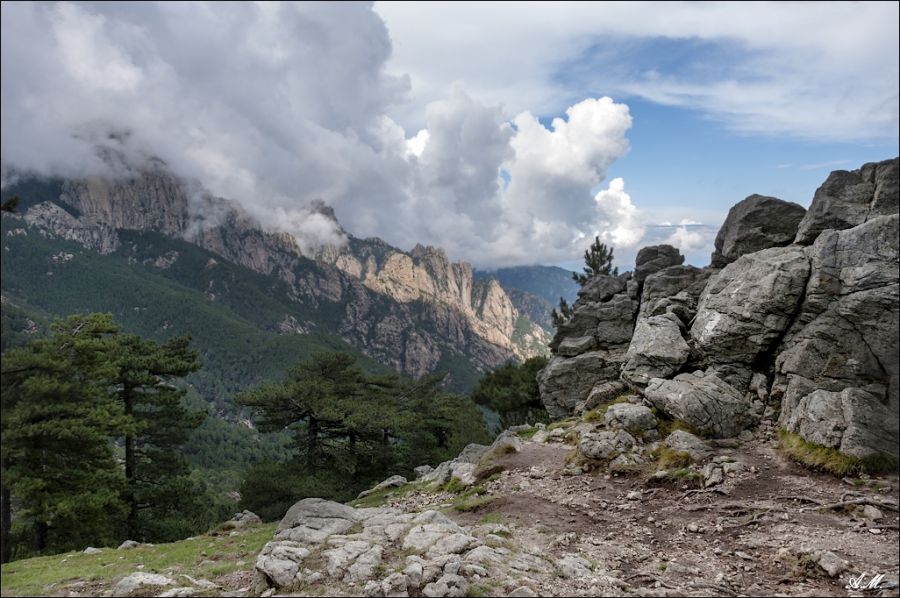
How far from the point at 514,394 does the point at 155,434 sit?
99.4 feet

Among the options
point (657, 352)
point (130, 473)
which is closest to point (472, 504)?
point (657, 352)

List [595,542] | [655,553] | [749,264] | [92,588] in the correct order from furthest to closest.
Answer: [749,264] < [595,542] < [655,553] < [92,588]

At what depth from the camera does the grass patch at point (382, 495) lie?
22.9 metres

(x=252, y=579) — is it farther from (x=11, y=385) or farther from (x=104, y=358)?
(x=104, y=358)

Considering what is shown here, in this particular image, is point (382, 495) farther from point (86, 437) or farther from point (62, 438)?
point (62, 438)

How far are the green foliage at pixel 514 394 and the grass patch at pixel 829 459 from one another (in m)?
25.7

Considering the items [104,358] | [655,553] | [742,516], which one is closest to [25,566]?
[104,358]

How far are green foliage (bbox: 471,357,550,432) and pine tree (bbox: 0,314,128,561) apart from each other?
31972 mm

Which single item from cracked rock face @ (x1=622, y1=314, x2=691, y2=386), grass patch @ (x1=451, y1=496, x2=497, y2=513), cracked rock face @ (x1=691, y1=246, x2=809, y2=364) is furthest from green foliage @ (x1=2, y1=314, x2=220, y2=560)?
cracked rock face @ (x1=691, y1=246, x2=809, y2=364)

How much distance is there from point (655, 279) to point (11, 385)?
114 feet

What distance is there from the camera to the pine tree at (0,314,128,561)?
1936 cm

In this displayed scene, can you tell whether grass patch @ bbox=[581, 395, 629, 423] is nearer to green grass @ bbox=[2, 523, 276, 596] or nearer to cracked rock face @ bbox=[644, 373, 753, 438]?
cracked rock face @ bbox=[644, 373, 753, 438]

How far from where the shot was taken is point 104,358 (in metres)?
25.5

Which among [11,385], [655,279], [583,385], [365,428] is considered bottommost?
[365,428]
